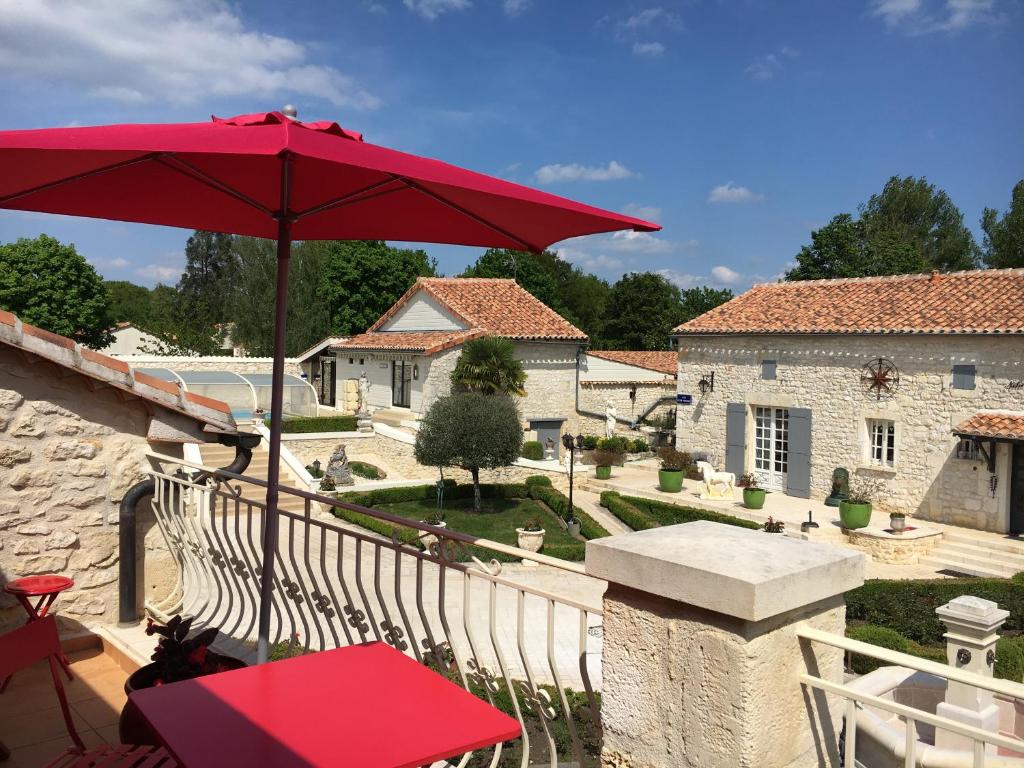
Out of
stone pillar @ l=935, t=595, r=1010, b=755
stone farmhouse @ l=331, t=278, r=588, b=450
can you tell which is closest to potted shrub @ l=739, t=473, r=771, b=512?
stone farmhouse @ l=331, t=278, r=588, b=450

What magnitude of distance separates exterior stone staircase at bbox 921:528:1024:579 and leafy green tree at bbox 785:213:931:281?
83.2 feet

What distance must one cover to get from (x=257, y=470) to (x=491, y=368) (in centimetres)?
809

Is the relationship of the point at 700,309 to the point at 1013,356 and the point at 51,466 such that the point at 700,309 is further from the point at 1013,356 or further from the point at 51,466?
the point at 51,466

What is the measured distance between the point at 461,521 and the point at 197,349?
25.3 metres

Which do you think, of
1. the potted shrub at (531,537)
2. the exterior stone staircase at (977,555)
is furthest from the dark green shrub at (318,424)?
the exterior stone staircase at (977,555)

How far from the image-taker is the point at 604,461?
23609mm

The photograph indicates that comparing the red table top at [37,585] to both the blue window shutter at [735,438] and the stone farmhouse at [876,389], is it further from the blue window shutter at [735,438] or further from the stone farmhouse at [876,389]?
the blue window shutter at [735,438]

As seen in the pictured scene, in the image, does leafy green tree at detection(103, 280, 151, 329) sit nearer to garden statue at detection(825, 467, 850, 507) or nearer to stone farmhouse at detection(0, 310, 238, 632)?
garden statue at detection(825, 467, 850, 507)

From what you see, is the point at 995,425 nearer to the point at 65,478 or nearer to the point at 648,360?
the point at 648,360

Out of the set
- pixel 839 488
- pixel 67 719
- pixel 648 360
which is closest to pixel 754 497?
pixel 839 488

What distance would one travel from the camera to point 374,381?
2894 centimetres

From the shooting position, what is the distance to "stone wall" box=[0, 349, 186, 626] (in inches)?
187

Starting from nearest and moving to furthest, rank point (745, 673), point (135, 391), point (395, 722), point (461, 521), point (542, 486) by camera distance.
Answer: point (745, 673), point (395, 722), point (135, 391), point (461, 521), point (542, 486)

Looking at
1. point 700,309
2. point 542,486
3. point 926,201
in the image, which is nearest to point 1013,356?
point 542,486
